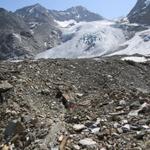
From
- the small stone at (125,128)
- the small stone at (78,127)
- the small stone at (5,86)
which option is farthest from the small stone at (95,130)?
the small stone at (5,86)

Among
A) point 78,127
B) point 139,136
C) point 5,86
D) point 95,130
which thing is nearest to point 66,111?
point 5,86

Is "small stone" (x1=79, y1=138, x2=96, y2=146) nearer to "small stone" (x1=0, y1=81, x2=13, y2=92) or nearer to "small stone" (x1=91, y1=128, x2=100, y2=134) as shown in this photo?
"small stone" (x1=91, y1=128, x2=100, y2=134)

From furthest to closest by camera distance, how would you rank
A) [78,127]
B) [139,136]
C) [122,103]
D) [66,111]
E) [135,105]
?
[66,111] → [122,103] → [135,105] → [78,127] → [139,136]

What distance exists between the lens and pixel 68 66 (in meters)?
25.5

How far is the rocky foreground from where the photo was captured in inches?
456

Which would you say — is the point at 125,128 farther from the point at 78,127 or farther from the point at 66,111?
the point at 66,111

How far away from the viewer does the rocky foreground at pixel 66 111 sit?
38.0 feet

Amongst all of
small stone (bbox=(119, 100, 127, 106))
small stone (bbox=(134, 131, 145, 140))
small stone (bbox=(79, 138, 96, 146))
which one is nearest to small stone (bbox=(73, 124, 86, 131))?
small stone (bbox=(79, 138, 96, 146))

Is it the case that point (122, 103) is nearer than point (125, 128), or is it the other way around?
point (125, 128)

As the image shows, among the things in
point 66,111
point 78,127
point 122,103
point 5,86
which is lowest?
point 66,111

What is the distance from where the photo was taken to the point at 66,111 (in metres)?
16.7

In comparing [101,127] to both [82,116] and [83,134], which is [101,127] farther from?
[82,116]

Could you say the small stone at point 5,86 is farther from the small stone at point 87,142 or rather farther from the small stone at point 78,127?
the small stone at point 87,142

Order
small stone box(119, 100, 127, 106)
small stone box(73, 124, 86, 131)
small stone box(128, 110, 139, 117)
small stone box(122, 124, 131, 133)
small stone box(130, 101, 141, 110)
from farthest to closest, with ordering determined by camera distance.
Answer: small stone box(119, 100, 127, 106) → small stone box(130, 101, 141, 110) → small stone box(128, 110, 139, 117) → small stone box(73, 124, 86, 131) → small stone box(122, 124, 131, 133)
